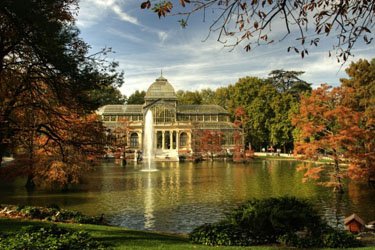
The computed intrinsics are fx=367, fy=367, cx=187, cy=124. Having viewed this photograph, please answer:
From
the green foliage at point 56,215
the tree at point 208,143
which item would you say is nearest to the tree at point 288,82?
the tree at point 208,143

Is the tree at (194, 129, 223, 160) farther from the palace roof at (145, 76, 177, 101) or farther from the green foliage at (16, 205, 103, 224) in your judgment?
the green foliage at (16, 205, 103, 224)

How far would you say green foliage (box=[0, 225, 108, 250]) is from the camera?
20.6 ft

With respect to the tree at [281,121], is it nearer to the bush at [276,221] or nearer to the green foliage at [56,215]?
the green foliage at [56,215]

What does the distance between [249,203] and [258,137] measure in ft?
162

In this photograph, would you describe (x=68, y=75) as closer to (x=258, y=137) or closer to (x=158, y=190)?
(x=158, y=190)

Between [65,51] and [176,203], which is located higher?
[65,51]

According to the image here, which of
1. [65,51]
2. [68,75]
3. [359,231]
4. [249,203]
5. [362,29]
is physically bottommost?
[359,231]

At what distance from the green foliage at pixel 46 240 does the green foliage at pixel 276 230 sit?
2791 mm

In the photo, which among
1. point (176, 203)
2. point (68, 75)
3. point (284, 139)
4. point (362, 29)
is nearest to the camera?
point (362, 29)

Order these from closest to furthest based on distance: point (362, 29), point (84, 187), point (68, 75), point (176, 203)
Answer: point (362, 29) → point (68, 75) → point (176, 203) → point (84, 187)

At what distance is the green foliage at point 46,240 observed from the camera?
627 cm

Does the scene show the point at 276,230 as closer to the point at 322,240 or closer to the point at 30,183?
the point at 322,240

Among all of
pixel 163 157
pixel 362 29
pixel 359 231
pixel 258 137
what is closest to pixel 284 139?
pixel 258 137

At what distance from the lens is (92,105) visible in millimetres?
9922
